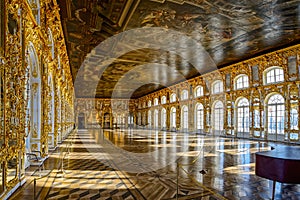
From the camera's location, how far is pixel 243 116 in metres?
19.0

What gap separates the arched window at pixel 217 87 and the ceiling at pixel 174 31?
1881mm

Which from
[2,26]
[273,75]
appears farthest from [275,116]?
[2,26]

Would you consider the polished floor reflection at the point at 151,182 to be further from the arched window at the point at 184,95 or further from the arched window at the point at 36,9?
the arched window at the point at 184,95

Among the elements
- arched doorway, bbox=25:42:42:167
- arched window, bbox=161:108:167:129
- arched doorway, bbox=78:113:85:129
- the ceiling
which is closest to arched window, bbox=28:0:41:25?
arched doorway, bbox=25:42:42:167

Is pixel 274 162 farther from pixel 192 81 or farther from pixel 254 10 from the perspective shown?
pixel 192 81

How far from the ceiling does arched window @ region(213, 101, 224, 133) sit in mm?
3673

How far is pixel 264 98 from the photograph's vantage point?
1717 centimetres

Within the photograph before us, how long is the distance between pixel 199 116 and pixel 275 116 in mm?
9593

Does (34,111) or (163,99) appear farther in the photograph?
(163,99)

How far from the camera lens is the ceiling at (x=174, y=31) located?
9875 millimetres

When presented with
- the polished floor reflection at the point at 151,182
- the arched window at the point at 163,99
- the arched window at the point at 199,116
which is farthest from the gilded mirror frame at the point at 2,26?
the arched window at the point at 163,99

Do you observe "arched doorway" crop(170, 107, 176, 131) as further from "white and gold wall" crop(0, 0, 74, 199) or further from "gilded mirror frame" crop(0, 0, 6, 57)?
"gilded mirror frame" crop(0, 0, 6, 57)

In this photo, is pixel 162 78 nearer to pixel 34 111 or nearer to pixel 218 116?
pixel 218 116

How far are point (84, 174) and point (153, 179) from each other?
2012 mm
